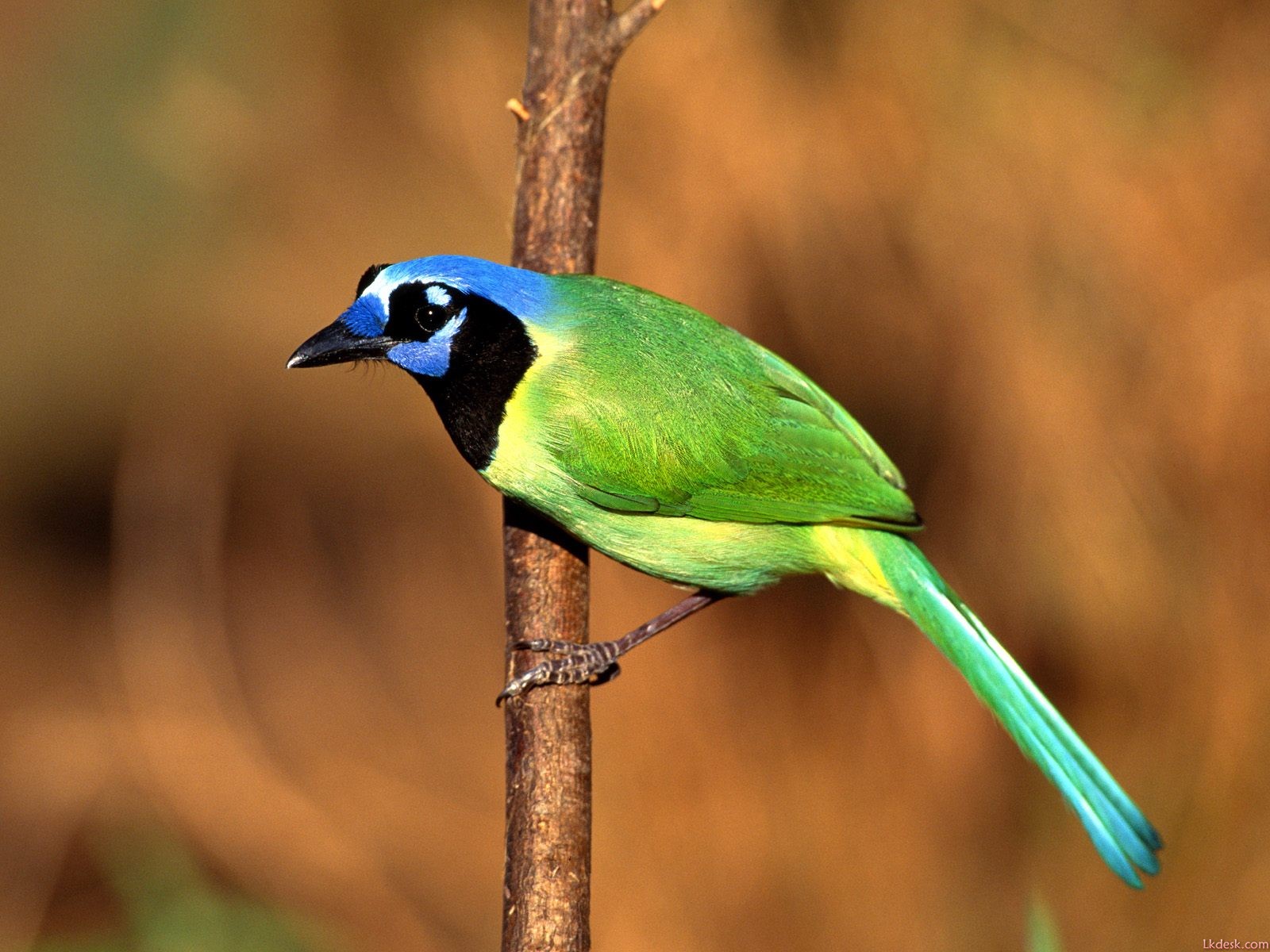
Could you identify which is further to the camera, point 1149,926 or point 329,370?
point 329,370

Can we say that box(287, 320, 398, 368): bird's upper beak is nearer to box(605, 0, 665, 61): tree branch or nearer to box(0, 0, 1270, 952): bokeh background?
box(605, 0, 665, 61): tree branch

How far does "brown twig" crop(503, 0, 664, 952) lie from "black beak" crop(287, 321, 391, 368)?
69 centimetres

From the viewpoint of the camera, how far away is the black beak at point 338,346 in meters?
3.13

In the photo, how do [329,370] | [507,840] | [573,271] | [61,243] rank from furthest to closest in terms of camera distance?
[329,370], [61,243], [573,271], [507,840]

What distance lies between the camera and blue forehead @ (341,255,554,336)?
3.10 meters

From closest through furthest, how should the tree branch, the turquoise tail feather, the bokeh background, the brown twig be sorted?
the brown twig, the turquoise tail feather, the tree branch, the bokeh background

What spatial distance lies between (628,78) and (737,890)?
13.0 ft

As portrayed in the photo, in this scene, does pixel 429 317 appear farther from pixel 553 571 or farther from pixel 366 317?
pixel 553 571

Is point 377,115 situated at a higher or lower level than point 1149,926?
higher

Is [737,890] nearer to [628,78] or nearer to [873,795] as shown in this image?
[873,795]

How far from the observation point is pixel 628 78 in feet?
19.5

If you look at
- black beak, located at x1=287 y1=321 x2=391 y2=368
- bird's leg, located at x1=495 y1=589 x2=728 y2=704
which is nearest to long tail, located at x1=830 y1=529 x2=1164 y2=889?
bird's leg, located at x1=495 y1=589 x2=728 y2=704

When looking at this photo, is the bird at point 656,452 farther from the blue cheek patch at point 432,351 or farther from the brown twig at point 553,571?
the brown twig at point 553,571

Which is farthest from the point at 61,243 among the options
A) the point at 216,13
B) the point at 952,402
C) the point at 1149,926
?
the point at 1149,926
